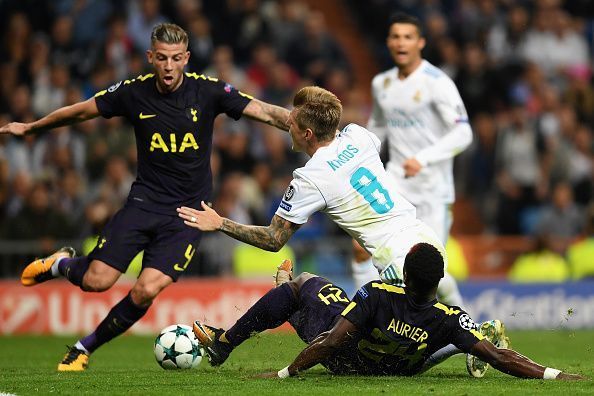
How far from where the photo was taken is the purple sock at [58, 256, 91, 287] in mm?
9617

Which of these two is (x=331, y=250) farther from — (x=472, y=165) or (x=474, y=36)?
(x=474, y=36)

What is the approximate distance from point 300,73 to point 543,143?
155 inches

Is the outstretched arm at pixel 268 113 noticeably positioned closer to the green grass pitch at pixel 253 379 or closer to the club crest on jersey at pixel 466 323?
the green grass pitch at pixel 253 379

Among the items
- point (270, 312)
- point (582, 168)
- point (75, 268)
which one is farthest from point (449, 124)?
point (582, 168)

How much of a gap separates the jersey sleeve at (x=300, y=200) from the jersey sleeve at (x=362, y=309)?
2.27ft

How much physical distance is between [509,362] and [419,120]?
4.10 m

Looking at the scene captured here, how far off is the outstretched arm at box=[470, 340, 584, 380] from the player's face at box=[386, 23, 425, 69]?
4.27m

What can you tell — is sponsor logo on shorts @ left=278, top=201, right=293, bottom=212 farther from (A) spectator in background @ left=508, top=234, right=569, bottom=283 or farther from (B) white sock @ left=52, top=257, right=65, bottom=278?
(A) spectator in background @ left=508, top=234, right=569, bottom=283

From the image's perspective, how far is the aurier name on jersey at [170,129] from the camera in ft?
31.8

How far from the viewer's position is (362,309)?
756 cm

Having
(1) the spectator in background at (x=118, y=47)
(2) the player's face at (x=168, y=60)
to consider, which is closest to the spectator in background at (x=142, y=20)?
(1) the spectator in background at (x=118, y=47)

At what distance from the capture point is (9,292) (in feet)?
50.2

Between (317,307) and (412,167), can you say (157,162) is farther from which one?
(317,307)

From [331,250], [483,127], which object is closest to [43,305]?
[331,250]
